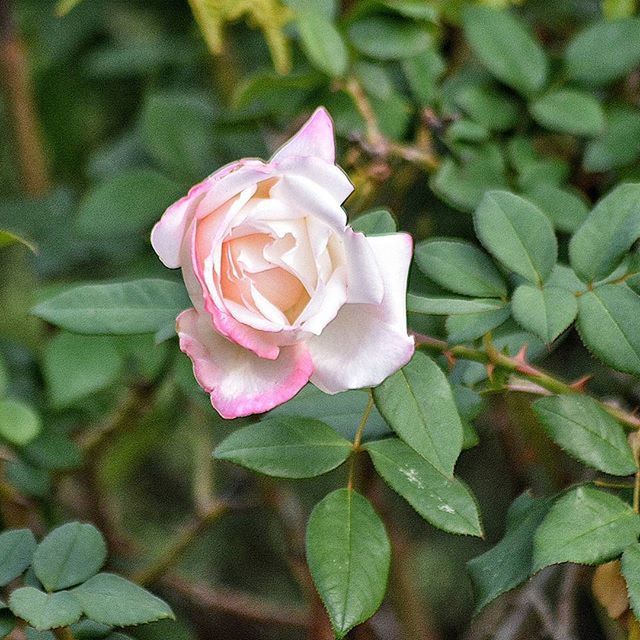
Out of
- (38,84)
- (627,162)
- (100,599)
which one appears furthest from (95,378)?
(38,84)

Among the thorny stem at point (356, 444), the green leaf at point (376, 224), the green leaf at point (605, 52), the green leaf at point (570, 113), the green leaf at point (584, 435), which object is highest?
the green leaf at point (376, 224)

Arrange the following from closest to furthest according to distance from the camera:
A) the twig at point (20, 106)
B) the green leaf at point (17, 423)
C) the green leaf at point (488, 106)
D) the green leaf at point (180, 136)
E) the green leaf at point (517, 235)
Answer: the green leaf at point (517, 235) < the green leaf at point (17, 423) < the green leaf at point (488, 106) < the green leaf at point (180, 136) < the twig at point (20, 106)

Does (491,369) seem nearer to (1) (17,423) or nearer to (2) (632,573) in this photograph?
(2) (632,573)

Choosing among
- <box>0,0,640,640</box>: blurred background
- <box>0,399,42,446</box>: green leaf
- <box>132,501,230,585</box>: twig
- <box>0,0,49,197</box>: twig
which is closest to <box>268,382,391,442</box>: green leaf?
<box>0,0,640,640</box>: blurred background

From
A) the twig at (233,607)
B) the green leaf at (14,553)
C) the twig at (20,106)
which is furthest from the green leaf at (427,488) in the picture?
the twig at (20,106)

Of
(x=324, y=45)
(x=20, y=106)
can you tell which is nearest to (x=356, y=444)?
(x=324, y=45)

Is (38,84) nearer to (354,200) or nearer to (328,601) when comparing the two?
(354,200)

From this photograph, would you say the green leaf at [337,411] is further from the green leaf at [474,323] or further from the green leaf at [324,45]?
the green leaf at [324,45]
